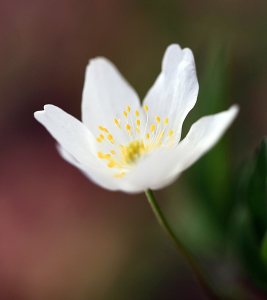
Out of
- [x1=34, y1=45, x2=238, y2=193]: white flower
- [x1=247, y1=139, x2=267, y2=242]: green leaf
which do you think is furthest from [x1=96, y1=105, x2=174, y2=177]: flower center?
[x1=247, y1=139, x2=267, y2=242]: green leaf

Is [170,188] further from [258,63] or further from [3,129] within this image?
[3,129]

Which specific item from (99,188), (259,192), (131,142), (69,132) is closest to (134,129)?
(131,142)

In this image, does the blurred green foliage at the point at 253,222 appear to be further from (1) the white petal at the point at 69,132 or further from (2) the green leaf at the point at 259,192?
(1) the white petal at the point at 69,132

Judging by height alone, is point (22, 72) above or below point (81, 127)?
above

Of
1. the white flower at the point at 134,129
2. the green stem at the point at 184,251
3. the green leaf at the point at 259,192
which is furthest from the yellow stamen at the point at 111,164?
the green leaf at the point at 259,192

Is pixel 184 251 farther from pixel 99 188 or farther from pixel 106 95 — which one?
pixel 99 188

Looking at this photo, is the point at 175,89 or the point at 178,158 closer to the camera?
the point at 178,158

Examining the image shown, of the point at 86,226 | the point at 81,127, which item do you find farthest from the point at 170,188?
the point at 81,127

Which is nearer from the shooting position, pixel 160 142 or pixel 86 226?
pixel 160 142
